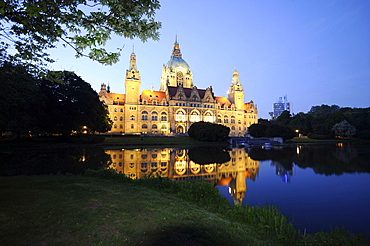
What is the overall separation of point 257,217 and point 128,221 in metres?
3.87

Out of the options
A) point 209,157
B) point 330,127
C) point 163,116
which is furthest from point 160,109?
point 330,127

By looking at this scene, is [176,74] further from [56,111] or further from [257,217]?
[257,217]

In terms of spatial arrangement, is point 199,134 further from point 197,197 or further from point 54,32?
point 54,32

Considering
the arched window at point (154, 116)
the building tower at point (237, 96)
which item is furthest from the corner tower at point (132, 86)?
the building tower at point (237, 96)

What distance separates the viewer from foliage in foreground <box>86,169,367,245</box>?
5.03 meters

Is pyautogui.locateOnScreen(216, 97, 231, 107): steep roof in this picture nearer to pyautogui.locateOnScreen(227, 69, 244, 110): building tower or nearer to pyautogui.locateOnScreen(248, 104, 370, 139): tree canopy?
pyautogui.locateOnScreen(227, 69, 244, 110): building tower

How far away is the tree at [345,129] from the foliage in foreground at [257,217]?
81960 millimetres

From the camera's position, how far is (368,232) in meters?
6.29

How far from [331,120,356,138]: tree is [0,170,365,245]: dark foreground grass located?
271 feet

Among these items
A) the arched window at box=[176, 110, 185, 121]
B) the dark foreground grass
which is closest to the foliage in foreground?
the dark foreground grass

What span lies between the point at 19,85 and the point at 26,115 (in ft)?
40.1

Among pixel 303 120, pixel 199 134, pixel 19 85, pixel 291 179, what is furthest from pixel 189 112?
pixel 291 179

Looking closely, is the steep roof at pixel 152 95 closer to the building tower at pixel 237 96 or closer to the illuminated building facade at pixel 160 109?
the illuminated building facade at pixel 160 109

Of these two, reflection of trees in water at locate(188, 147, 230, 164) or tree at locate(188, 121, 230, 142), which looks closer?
reflection of trees in water at locate(188, 147, 230, 164)
